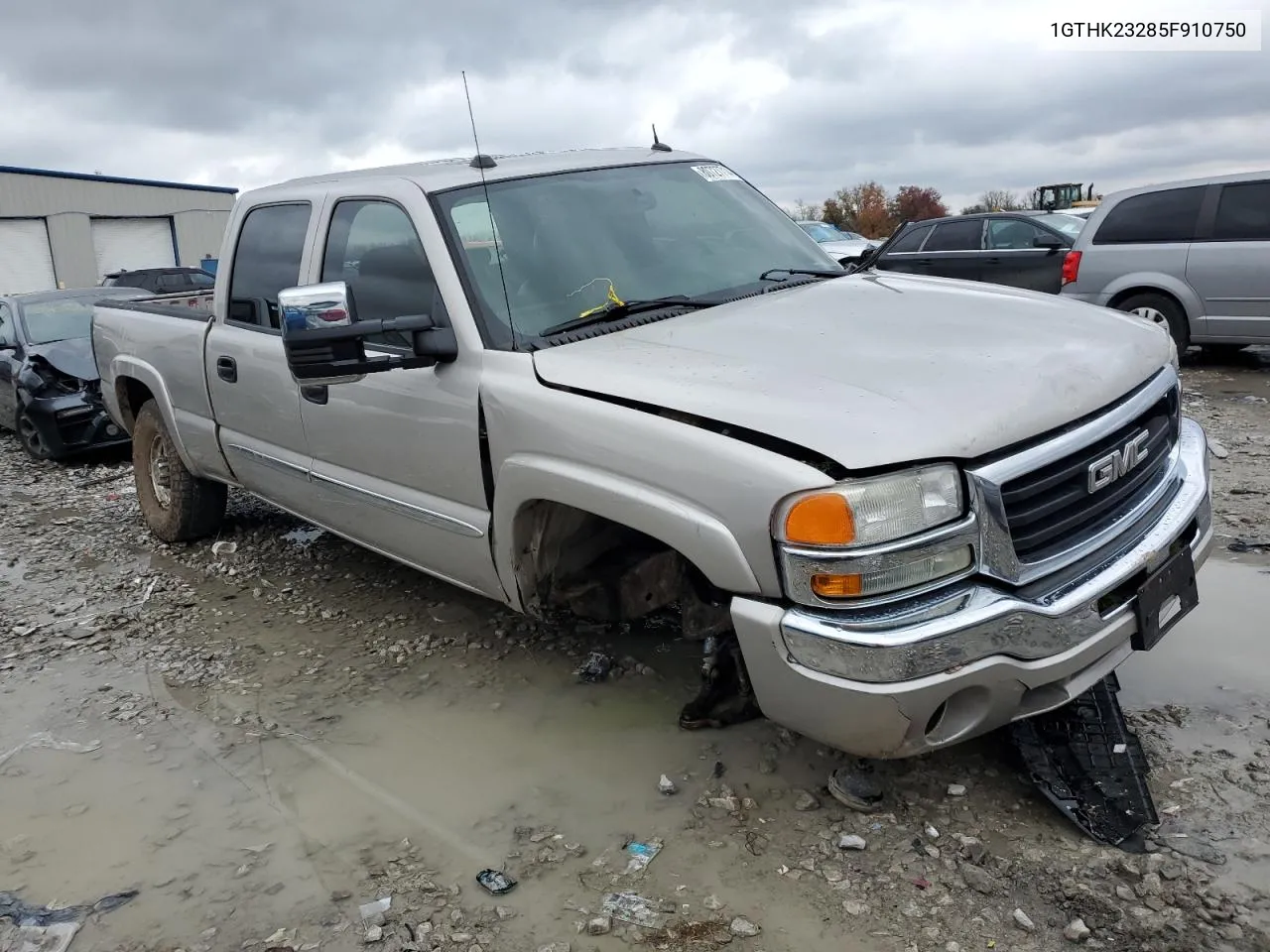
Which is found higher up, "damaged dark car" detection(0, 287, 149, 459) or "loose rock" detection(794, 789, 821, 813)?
"damaged dark car" detection(0, 287, 149, 459)

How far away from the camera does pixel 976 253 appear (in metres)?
11.0

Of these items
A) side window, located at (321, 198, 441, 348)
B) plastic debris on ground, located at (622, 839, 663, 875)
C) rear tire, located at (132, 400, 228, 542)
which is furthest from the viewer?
rear tire, located at (132, 400, 228, 542)

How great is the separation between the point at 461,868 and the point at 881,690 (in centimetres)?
131

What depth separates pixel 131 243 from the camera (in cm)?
3231

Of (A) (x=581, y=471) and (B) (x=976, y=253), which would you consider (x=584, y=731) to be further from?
(B) (x=976, y=253)

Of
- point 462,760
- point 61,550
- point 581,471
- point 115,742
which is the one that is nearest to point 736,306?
point 581,471

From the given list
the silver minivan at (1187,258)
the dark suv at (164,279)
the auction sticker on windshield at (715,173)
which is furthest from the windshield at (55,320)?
the silver minivan at (1187,258)

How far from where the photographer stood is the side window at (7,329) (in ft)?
31.5

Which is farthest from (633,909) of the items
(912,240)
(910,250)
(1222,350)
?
(912,240)

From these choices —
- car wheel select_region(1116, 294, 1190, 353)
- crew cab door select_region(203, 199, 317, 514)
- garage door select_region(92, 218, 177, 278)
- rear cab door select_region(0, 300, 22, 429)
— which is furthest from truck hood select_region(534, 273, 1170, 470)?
garage door select_region(92, 218, 177, 278)

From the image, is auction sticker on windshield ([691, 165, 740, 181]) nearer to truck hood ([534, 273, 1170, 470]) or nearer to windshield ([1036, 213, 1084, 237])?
truck hood ([534, 273, 1170, 470])

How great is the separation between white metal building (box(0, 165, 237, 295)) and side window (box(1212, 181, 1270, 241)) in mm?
24880

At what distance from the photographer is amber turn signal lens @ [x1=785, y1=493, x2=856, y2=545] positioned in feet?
7.79

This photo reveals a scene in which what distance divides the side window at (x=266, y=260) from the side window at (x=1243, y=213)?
7.95 metres
